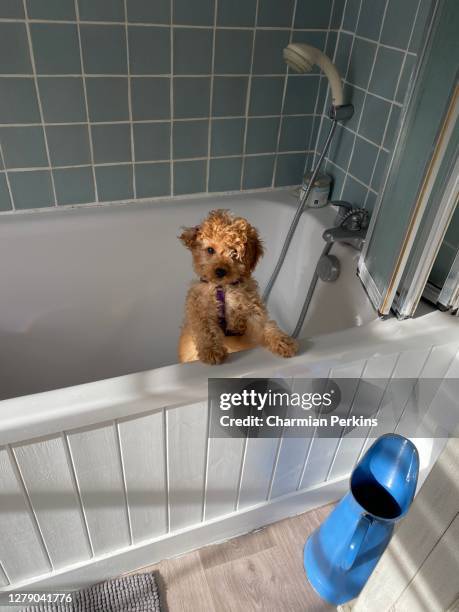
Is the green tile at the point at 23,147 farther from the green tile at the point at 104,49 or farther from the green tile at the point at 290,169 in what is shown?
the green tile at the point at 290,169

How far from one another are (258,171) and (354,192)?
32 cm

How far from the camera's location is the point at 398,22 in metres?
1.08

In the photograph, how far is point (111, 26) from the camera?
1.08 m

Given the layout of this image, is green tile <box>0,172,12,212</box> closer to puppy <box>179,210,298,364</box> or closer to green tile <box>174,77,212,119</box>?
green tile <box>174,77,212,119</box>

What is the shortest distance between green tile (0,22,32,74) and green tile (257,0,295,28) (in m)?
0.60

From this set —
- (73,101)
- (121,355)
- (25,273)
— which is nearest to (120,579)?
(121,355)

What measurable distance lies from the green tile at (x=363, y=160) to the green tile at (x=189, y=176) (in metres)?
0.46

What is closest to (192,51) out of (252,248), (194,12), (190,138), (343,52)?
(194,12)

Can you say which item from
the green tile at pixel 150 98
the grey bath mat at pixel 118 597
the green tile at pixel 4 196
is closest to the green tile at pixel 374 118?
the green tile at pixel 150 98

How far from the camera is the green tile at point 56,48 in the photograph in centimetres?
104

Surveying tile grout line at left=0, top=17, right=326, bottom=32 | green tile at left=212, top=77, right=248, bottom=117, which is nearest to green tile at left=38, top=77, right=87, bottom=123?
tile grout line at left=0, top=17, right=326, bottom=32

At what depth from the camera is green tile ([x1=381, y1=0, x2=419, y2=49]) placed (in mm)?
1046

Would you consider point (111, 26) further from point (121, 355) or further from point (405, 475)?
point (405, 475)

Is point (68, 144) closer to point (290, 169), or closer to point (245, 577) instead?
point (290, 169)
